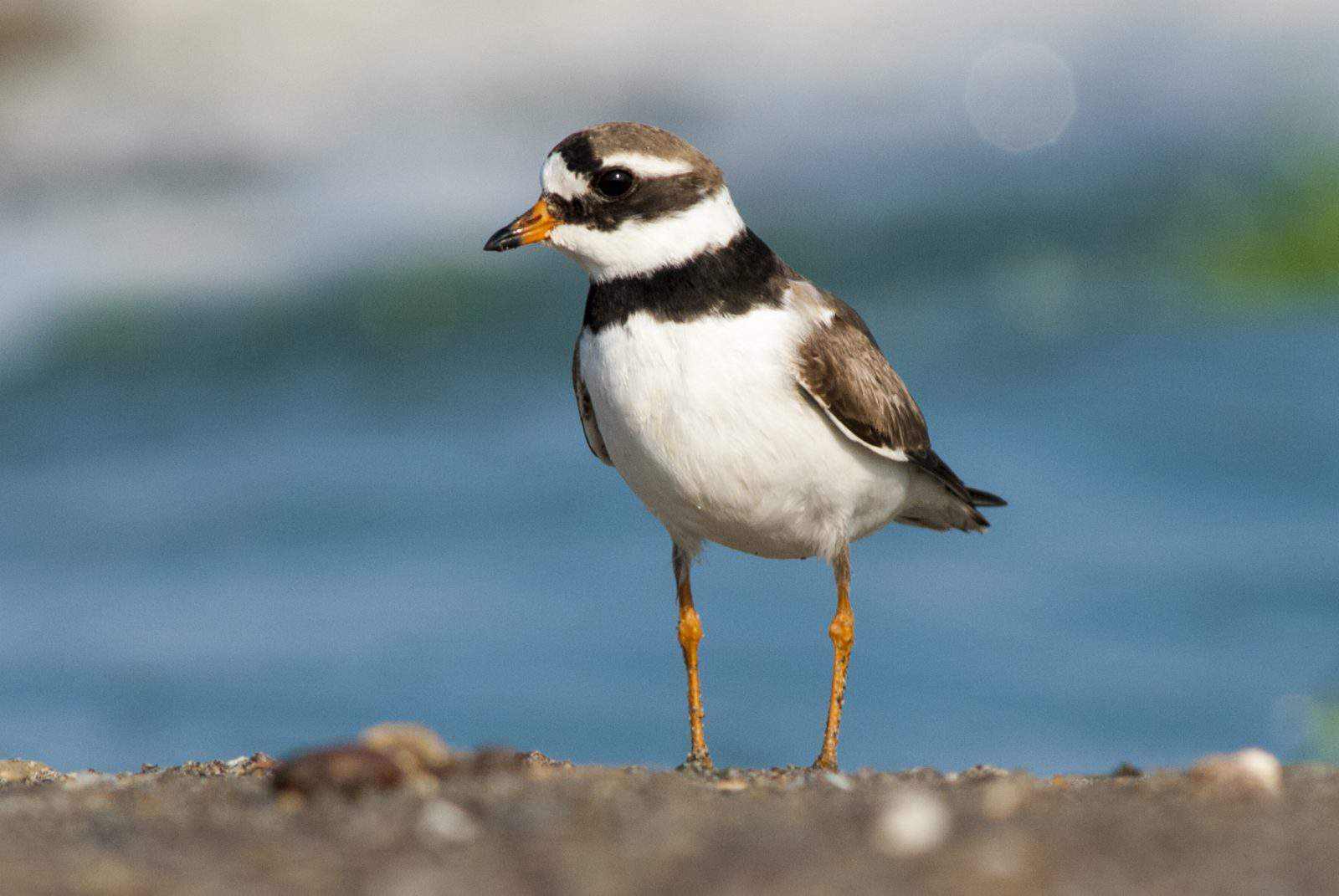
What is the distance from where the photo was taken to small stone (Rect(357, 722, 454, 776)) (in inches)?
197

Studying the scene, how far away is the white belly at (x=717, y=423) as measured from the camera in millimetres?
6594

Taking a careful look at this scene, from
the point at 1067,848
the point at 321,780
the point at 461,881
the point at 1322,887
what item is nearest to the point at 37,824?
the point at 321,780

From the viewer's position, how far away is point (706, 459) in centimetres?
668

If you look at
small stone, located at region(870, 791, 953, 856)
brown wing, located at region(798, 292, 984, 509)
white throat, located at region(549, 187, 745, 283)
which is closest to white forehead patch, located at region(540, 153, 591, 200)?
white throat, located at region(549, 187, 745, 283)

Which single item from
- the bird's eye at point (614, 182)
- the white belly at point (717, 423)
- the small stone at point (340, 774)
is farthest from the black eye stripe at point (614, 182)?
the small stone at point (340, 774)

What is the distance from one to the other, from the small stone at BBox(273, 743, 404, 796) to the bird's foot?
1.53m

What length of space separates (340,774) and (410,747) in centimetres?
34

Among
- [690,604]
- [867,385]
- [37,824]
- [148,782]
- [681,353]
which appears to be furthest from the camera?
[690,604]

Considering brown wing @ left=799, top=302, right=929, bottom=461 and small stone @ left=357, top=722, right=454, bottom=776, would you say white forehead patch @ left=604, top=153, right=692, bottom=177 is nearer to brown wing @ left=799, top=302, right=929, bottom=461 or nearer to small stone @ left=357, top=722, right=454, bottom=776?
brown wing @ left=799, top=302, right=929, bottom=461

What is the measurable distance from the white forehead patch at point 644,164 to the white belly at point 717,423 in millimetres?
634

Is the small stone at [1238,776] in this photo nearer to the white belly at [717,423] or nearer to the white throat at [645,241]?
the white belly at [717,423]

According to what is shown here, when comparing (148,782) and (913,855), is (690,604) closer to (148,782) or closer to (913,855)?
(148,782)

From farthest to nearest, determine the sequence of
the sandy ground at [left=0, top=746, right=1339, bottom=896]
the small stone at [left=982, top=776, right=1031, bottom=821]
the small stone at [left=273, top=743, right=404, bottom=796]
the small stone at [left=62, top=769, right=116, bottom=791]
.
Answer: the small stone at [left=62, top=769, right=116, bottom=791] < the small stone at [left=273, top=743, right=404, bottom=796] < the small stone at [left=982, top=776, right=1031, bottom=821] < the sandy ground at [left=0, top=746, right=1339, bottom=896]

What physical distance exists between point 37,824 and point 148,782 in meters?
1.16
